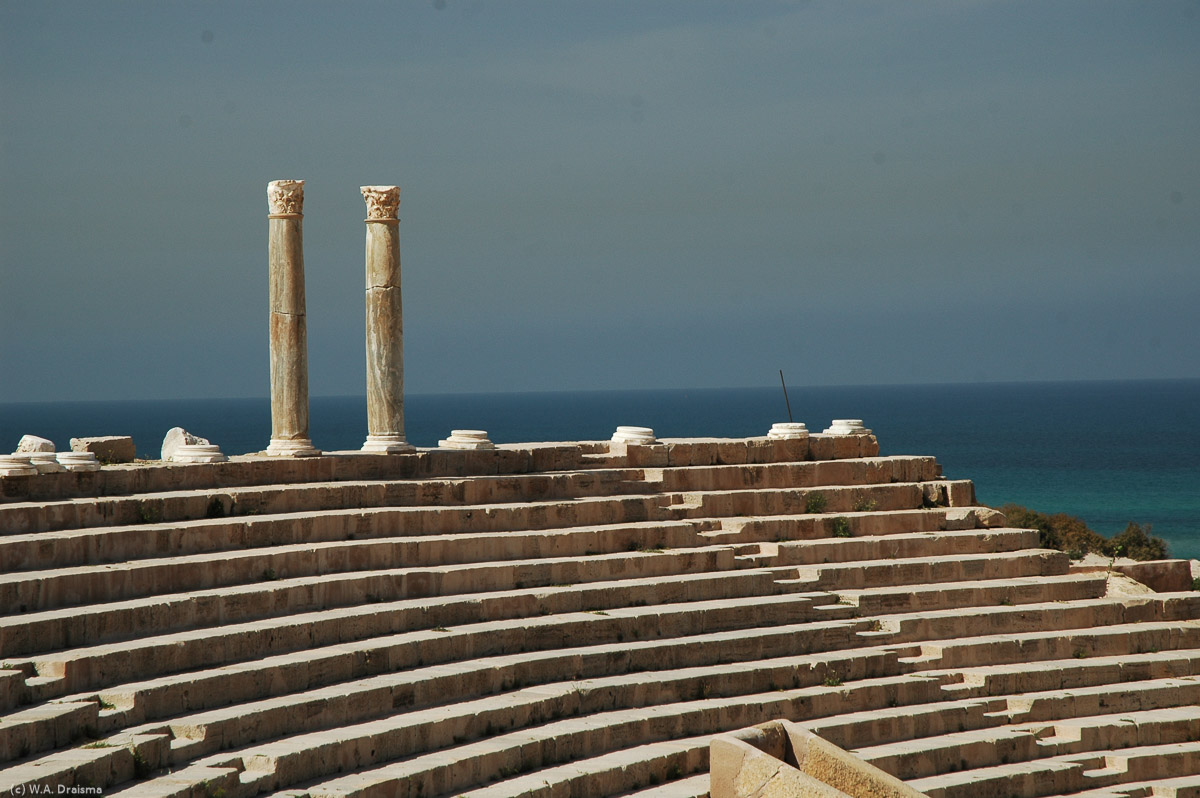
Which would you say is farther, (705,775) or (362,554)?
(362,554)

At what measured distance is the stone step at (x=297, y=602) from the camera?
14.4 m

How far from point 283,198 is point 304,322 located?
1809mm

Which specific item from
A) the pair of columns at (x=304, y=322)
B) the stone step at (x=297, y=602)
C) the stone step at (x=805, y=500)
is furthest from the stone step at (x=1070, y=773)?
the pair of columns at (x=304, y=322)

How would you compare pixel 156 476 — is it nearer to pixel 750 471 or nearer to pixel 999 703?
pixel 750 471

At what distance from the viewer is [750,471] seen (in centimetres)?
2381

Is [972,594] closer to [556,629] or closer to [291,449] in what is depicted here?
[556,629]

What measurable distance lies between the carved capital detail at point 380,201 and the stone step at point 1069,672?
414 inches

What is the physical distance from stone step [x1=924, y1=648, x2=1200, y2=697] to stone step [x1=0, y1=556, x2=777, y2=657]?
299 centimetres

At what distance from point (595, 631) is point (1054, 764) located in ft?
20.9

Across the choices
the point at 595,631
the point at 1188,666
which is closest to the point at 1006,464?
the point at 1188,666

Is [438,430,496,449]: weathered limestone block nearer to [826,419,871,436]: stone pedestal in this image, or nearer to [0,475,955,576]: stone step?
[0,475,955,576]: stone step

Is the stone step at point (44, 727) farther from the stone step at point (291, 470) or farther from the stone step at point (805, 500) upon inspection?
the stone step at point (805, 500)

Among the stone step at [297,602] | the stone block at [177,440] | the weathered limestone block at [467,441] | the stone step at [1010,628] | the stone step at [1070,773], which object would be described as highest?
the stone block at [177,440]

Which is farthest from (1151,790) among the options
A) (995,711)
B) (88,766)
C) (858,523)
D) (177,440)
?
(177,440)
